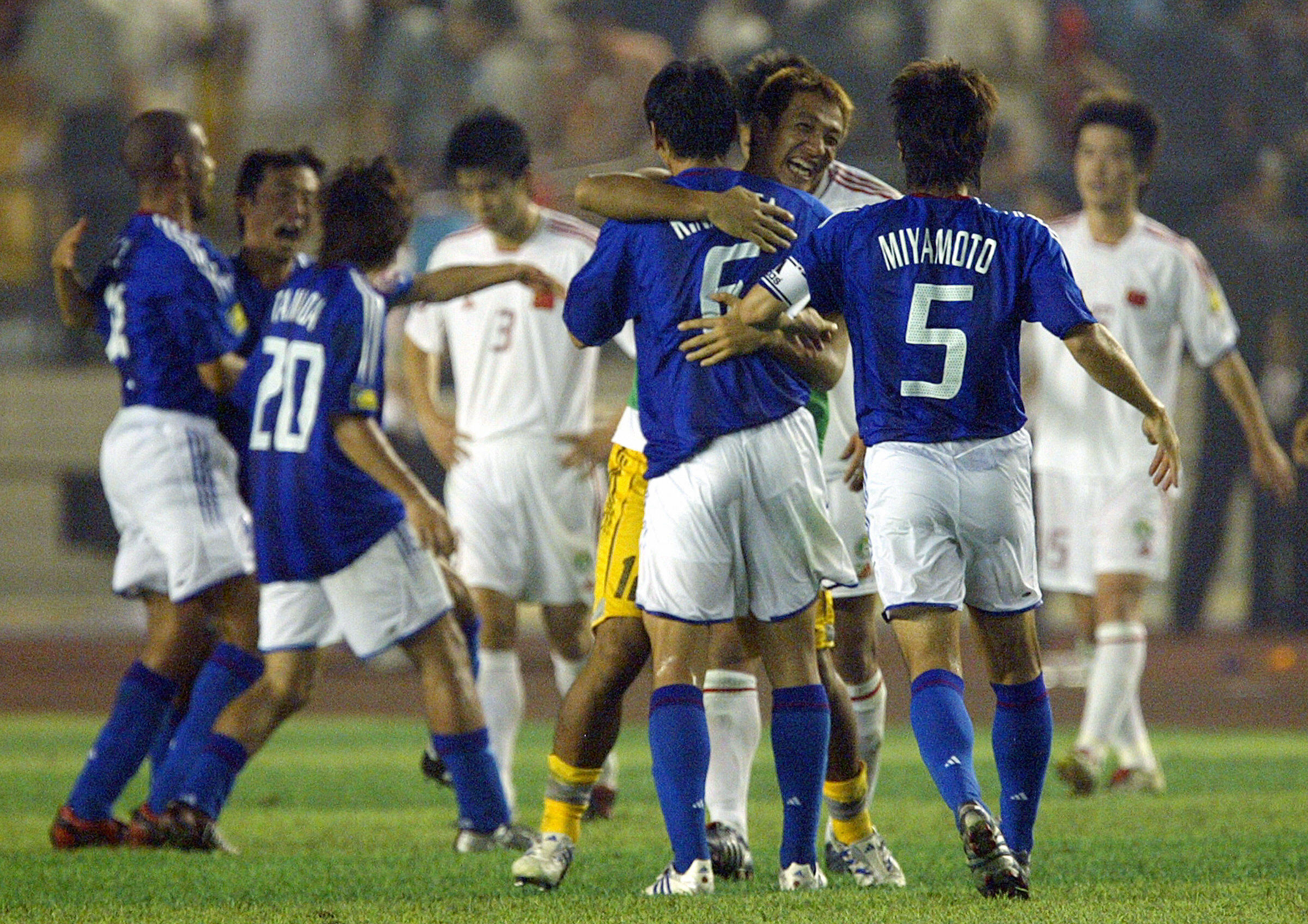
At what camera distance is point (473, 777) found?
17.3 feet

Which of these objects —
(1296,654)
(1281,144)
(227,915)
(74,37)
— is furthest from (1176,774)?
(74,37)

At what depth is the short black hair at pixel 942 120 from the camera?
13.3 feet

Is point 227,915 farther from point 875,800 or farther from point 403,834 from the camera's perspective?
point 875,800

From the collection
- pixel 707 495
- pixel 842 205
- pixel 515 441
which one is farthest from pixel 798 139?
pixel 515 441

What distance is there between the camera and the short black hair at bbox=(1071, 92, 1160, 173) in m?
6.99

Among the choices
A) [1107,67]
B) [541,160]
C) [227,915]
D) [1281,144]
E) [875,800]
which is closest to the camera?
[227,915]

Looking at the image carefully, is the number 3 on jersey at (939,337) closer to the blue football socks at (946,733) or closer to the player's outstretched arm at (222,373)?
the blue football socks at (946,733)

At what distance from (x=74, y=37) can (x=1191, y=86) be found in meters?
10.0

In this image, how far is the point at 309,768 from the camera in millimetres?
7633

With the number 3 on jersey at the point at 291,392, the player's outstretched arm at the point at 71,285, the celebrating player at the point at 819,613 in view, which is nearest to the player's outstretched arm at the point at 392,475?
the number 3 on jersey at the point at 291,392

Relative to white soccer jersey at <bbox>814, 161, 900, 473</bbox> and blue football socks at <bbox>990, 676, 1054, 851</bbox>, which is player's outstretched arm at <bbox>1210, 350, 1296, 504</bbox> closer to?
white soccer jersey at <bbox>814, 161, 900, 473</bbox>

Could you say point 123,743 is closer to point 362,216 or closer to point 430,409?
point 430,409

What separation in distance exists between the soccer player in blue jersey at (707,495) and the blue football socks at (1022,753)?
1.40 ft

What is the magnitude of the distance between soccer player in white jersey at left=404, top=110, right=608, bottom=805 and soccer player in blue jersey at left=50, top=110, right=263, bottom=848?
850 mm
